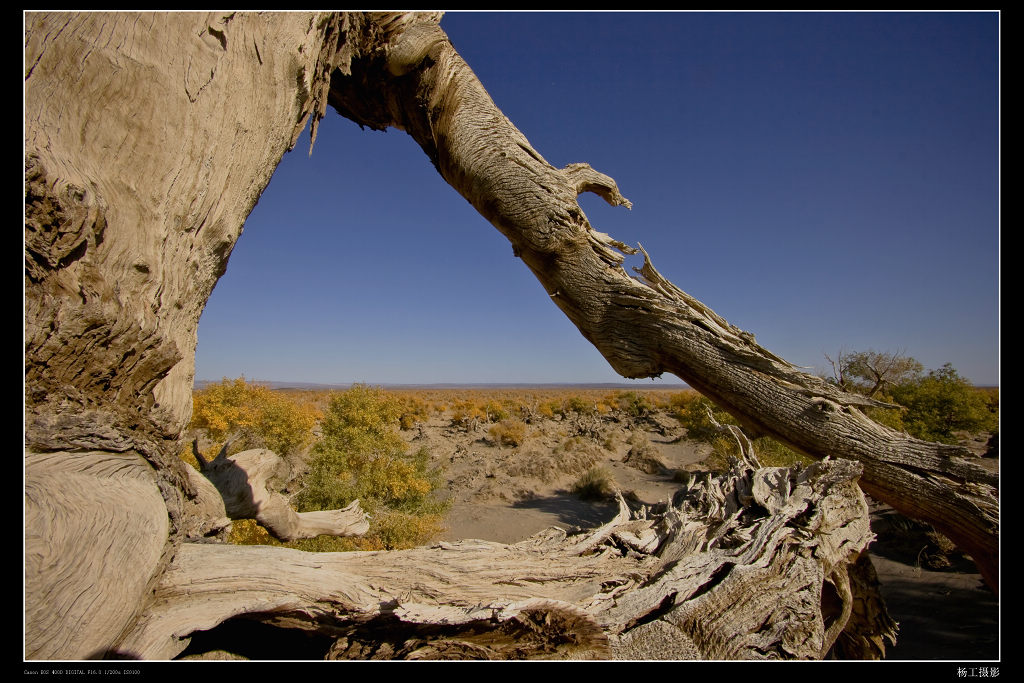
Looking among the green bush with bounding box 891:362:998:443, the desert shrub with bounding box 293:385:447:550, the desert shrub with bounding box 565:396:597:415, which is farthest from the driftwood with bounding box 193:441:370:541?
the desert shrub with bounding box 565:396:597:415

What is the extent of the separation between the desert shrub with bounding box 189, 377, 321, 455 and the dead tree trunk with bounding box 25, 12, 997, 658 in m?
5.81

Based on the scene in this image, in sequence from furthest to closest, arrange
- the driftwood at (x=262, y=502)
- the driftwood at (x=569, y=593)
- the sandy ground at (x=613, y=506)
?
the sandy ground at (x=613, y=506), the driftwood at (x=262, y=502), the driftwood at (x=569, y=593)

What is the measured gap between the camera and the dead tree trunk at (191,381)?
1.43 meters

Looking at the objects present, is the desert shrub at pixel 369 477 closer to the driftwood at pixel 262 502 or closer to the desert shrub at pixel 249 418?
the desert shrub at pixel 249 418

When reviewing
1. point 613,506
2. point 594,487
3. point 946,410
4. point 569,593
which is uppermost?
Result: point 946,410

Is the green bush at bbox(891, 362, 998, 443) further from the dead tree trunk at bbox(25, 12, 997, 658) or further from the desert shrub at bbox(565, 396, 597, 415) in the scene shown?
the desert shrub at bbox(565, 396, 597, 415)

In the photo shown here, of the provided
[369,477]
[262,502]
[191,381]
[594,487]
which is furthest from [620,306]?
[594,487]

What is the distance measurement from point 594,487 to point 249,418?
312 inches

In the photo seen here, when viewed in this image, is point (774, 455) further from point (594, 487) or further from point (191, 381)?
point (191, 381)

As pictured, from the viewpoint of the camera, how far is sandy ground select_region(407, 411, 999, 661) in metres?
4.95

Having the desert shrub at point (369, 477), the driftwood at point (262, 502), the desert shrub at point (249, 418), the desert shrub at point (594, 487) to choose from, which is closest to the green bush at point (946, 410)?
the desert shrub at point (594, 487)

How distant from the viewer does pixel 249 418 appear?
785cm

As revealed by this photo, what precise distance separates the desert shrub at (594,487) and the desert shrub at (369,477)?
3.93 metres
